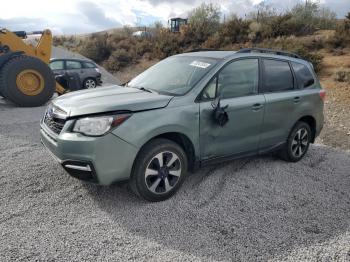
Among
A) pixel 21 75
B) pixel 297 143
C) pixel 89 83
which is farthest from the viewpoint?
pixel 89 83

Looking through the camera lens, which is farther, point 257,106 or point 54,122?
point 257,106

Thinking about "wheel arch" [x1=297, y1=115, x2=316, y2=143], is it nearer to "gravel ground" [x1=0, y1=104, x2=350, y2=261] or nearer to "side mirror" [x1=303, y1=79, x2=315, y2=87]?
"side mirror" [x1=303, y1=79, x2=315, y2=87]

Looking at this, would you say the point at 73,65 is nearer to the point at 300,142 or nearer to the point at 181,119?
the point at 300,142

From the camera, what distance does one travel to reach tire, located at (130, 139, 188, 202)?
3475mm

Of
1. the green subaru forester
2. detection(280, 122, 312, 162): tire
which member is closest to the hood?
the green subaru forester

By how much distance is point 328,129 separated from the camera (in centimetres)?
799

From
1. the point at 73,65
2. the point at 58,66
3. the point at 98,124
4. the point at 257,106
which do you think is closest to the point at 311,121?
the point at 257,106

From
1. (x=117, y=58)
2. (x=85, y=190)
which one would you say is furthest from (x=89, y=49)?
(x=85, y=190)

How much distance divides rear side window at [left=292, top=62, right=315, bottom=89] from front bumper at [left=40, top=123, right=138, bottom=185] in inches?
124

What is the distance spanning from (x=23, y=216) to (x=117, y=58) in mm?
24360

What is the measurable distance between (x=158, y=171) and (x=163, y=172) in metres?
0.07

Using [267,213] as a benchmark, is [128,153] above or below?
above

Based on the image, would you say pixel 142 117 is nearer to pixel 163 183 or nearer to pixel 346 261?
pixel 163 183

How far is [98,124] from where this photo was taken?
3252 millimetres
